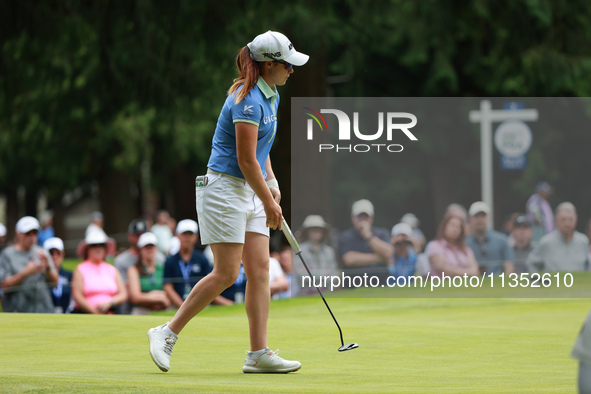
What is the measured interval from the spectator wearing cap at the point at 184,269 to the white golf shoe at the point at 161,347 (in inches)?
229

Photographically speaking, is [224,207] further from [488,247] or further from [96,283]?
[488,247]

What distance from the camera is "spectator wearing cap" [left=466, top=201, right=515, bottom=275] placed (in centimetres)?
1178

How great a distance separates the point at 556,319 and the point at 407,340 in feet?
7.75

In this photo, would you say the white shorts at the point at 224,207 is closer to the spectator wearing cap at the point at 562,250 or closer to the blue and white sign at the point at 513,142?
the spectator wearing cap at the point at 562,250

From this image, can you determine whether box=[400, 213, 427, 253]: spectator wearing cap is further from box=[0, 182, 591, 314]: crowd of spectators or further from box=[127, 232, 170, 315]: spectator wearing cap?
box=[127, 232, 170, 315]: spectator wearing cap

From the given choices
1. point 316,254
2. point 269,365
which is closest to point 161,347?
point 269,365

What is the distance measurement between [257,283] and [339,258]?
19.9 ft

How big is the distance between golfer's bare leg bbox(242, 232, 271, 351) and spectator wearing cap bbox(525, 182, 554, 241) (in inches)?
268

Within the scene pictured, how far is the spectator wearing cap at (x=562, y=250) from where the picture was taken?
38.7ft

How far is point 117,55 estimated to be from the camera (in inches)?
699

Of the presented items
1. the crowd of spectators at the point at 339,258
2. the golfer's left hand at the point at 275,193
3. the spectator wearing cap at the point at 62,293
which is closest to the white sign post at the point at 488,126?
the crowd of spectators at the point at 339,258

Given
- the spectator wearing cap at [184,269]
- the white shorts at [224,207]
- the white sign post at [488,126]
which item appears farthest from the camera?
the white sign post at [488,126]

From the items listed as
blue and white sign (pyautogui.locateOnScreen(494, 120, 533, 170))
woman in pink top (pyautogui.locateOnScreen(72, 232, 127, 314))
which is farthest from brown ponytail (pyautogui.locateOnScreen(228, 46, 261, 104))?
blue and white sign (pyautogui.locateOnScreen(494, 120, 533, 170))

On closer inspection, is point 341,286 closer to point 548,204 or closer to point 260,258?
point 548,204
